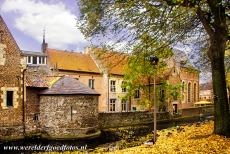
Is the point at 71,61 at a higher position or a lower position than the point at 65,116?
higher

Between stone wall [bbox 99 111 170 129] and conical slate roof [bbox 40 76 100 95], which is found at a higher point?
conical slate roof [bbox 40 76 100 95]

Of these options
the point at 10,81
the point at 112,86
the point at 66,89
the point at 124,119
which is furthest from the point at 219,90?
the point at 112,86

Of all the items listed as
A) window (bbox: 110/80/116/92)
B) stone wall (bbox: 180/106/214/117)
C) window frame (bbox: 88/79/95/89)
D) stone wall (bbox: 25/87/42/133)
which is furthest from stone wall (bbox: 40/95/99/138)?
stone wall (bbox: 180/106/214/117)

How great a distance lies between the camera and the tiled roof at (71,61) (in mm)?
45156

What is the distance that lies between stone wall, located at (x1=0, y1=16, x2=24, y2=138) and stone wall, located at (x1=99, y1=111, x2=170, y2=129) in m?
8.62

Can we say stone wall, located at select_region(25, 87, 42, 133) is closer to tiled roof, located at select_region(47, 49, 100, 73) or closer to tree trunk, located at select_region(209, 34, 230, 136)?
tiled roof, located at select_region(47, 49, 100, 73)

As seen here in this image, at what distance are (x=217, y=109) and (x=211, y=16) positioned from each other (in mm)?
3754

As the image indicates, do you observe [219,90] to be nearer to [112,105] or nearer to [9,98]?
[9,98]

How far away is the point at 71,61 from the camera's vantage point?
155 feet

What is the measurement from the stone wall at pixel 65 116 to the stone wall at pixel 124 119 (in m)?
4.04

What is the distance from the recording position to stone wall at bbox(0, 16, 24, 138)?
27719 millimetres

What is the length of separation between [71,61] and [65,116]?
18.6m

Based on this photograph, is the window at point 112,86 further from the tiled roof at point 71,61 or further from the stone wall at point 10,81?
the stone wall at point 10,81

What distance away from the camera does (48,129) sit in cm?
2945
